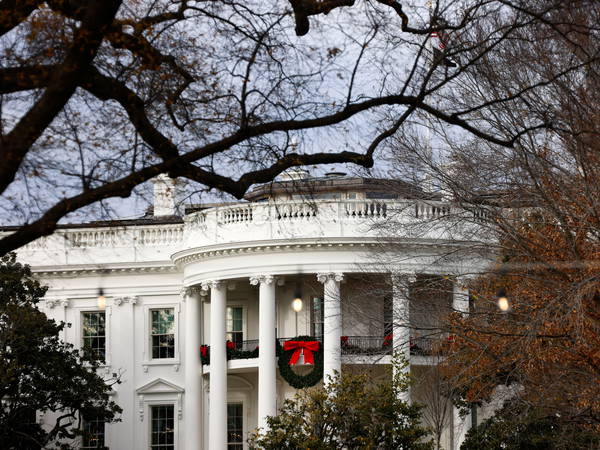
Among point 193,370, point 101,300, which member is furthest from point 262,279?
point 101,300

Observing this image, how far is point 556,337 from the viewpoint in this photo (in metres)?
24.4

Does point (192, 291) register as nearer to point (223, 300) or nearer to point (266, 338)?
point (223, 300)

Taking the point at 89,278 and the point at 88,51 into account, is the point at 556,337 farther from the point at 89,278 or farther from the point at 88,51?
the point at 89,278

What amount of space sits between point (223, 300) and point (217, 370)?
2.30 m

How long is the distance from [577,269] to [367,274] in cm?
1818

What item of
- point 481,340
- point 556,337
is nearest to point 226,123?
point 556,337

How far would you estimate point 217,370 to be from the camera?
45.4 m

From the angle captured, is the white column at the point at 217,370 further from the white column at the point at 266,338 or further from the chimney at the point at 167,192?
the chimney at the point at 167,192

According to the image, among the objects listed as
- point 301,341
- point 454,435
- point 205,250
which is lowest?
point 454,435

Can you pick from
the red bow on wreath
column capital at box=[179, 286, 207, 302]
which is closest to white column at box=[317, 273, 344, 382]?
the red bow on wreath

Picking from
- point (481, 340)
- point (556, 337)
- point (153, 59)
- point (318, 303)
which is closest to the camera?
point (153, 59)

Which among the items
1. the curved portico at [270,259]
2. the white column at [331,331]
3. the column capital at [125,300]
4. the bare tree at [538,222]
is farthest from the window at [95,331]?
the bare tree at [538,222]

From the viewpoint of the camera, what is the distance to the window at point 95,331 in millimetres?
49375

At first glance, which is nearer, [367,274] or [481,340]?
[481,340]
